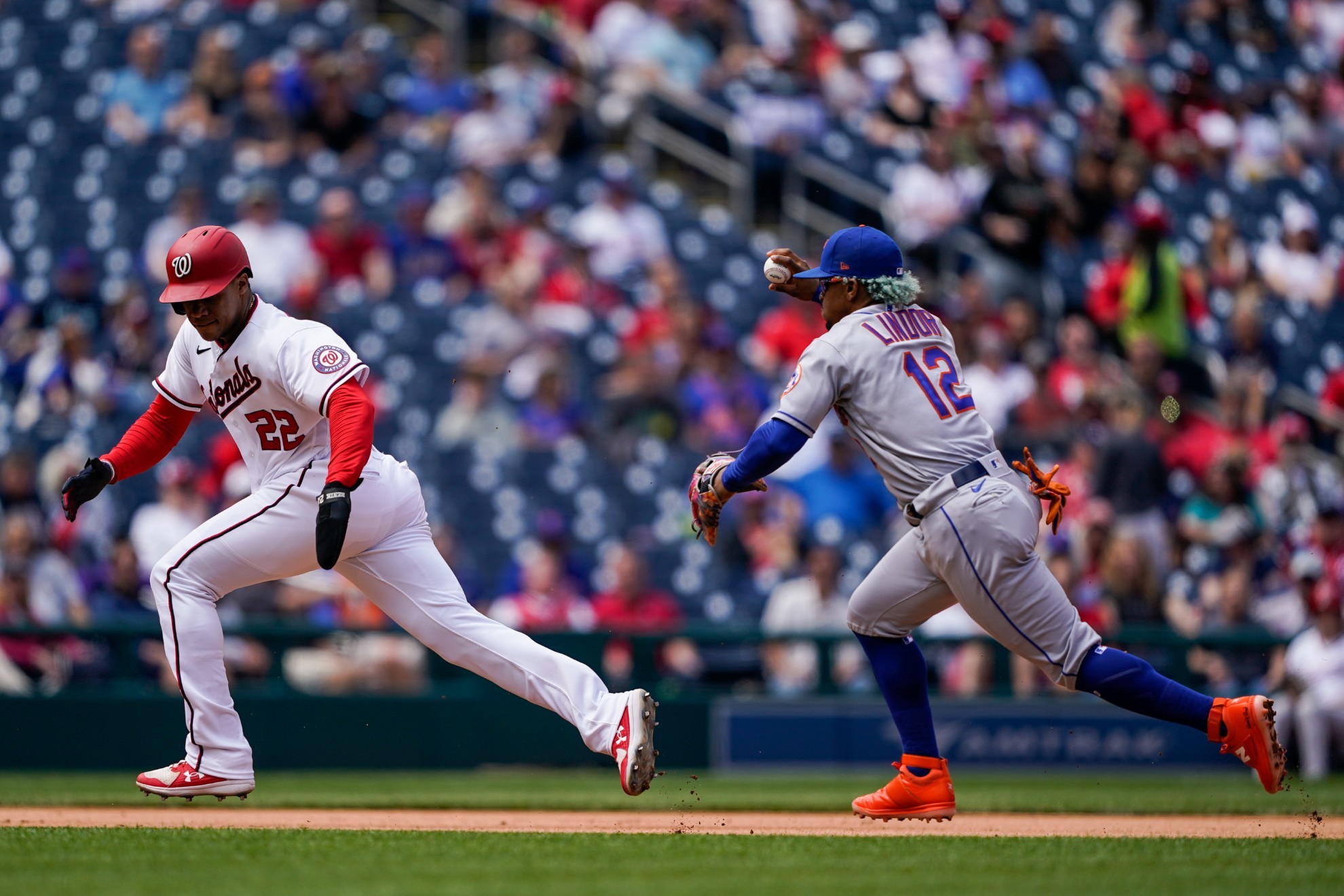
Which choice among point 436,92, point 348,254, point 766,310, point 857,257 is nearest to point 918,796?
point 857,257

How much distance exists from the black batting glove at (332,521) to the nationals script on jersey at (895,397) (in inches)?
48.7

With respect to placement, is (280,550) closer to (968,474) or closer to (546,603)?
(968,474)

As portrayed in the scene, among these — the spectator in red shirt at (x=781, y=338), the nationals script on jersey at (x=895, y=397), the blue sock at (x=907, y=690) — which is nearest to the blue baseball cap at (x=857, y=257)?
the nationals script on jersey at (x=895, y=397)

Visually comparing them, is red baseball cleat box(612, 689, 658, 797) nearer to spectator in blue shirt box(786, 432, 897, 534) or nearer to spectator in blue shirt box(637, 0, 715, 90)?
→ spectator in blue shirt box(786, 432, 897, 534)

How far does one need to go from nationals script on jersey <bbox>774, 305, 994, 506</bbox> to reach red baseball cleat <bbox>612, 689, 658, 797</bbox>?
92 cm

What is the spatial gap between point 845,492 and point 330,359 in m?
5.80

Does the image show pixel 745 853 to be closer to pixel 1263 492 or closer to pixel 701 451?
pixel 701 451

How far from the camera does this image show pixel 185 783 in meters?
5.04

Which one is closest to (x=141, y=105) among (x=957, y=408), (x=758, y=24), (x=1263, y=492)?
(x=758, y=24)

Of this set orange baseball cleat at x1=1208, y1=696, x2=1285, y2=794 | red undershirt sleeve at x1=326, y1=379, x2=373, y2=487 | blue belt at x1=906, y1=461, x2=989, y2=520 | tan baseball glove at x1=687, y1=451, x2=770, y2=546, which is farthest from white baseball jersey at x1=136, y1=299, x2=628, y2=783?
orange baseball cleat at x1=1208, y1=696, x2=1285, y2=794

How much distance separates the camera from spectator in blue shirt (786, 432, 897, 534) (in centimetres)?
1032

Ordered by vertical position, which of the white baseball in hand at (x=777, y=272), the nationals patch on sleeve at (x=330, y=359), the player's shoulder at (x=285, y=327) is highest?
the white baseball in hand at (x=777, y=272)

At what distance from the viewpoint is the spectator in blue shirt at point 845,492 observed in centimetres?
1032

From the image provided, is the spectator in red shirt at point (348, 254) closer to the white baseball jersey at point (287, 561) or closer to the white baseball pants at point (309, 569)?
the white baseball jersey at point (287, 561)
